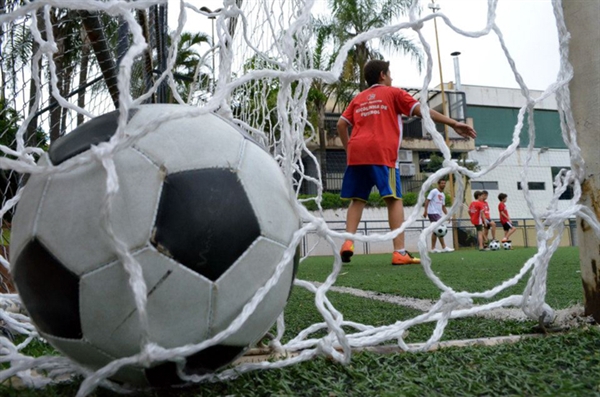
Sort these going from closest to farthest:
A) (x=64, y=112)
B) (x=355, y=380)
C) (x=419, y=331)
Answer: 1. (x=355, y=380)
2. (x=419, y=331)
3. (x=64, y=112)

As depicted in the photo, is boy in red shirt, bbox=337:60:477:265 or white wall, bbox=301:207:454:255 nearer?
boy in red shirt, bbox=337:60:477:265

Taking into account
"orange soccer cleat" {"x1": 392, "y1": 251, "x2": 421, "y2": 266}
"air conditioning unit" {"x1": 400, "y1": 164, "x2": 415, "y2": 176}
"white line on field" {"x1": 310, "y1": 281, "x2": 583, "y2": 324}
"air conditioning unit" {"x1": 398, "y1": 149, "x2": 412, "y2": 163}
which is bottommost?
"white line on field" {"x1": 310, "y1": 281, "x2": 583, "y2": 324}

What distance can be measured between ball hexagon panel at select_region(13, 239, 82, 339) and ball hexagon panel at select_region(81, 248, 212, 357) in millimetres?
30

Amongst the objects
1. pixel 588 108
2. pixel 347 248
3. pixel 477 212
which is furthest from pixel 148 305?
pixel 477 212

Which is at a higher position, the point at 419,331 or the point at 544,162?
the point at 544,162

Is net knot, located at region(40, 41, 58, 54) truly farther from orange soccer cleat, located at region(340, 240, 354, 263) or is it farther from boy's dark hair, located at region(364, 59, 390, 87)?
boy's dark hair, located at region(364, 59, 390, 87)

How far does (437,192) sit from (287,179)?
407 inches

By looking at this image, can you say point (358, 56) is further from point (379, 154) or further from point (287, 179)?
point (287, 179)

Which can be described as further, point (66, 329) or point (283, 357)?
point (283, 357)

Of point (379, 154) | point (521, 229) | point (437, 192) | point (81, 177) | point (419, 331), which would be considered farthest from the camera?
point (521, 229)

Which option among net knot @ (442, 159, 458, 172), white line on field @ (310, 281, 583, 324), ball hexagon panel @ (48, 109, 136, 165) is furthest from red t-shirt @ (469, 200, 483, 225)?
ball hexagon panel @ (48, 109, 136, 165)

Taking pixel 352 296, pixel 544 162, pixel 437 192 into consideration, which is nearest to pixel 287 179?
pixel 352 296

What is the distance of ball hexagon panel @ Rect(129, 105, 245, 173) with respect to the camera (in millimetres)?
1183

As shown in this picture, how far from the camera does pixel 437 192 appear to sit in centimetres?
1130
